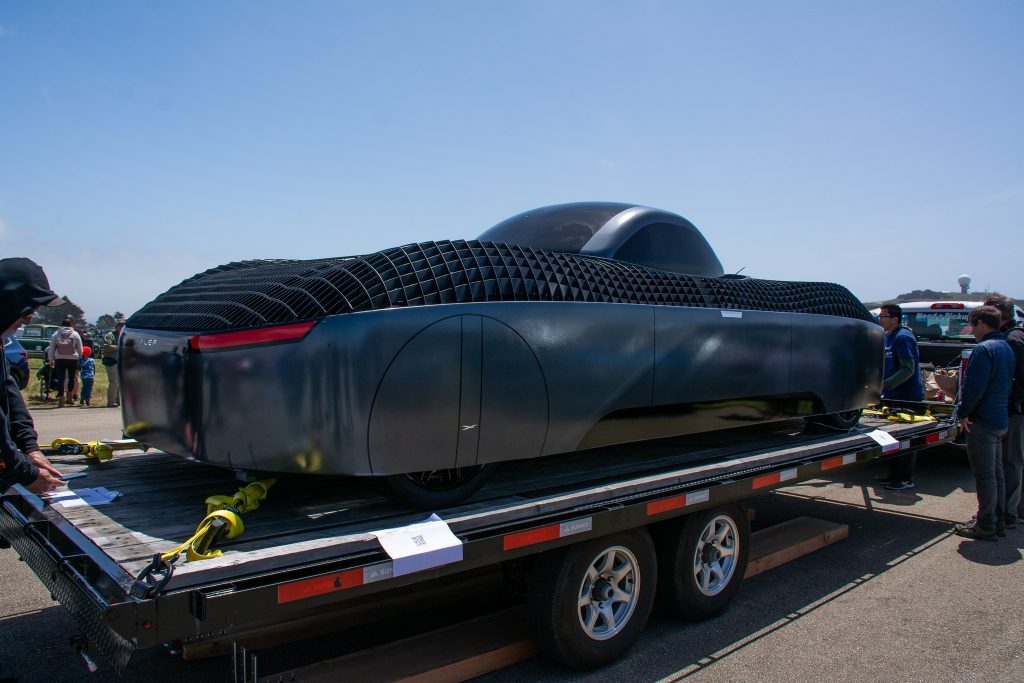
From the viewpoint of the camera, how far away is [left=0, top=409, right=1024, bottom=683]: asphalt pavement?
10.5ft

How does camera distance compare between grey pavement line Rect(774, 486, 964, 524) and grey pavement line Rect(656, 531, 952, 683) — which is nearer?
grey pavement line Rect(656, 531, 952, 683)

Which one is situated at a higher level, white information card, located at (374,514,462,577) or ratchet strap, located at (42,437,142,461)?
ratchet strap, located at (42,437,142,461)

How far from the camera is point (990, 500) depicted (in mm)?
5352

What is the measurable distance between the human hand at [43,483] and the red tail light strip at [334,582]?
1.36m

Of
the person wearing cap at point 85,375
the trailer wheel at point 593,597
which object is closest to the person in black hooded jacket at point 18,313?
the trailer wheel at point 593,597

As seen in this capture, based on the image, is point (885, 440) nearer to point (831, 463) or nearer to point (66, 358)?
point (831, 463)

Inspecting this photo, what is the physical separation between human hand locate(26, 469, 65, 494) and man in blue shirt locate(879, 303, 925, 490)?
250 inches

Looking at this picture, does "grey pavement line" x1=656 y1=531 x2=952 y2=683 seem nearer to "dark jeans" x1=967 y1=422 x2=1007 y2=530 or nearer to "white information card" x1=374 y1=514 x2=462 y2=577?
"dark jeans" x1=967 y1=422 x2=1007 y2=530

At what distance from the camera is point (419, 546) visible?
8.33ft

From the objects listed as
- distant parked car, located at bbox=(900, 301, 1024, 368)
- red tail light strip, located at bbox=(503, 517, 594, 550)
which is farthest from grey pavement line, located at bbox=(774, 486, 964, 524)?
red tail light strip, located at bbox=(503, 517, 594, 550)

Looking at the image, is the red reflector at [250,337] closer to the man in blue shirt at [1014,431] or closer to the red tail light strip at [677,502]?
the red tail light strip at [677,502]

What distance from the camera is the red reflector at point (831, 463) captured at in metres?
4.37

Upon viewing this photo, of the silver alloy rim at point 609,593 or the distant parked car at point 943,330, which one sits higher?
the distant parked car at point 943,330

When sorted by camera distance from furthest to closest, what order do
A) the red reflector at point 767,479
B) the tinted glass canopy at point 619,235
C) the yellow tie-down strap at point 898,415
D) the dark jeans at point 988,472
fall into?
1. the yellow tie-down strap at point 898,415
2. the dark jeans at point 988,472
3. the tinted glass canopy at point 619,235
4. the red reflector at point 767,479
